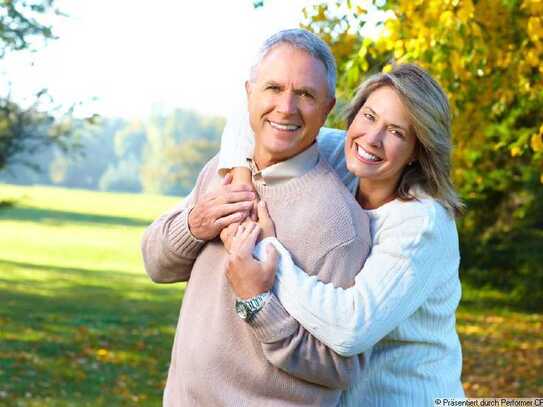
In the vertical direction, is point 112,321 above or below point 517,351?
below

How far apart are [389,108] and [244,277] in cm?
60

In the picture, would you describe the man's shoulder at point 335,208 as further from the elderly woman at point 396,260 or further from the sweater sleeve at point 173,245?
the sweater sleeve at point 173,245

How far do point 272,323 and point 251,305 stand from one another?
7 cm

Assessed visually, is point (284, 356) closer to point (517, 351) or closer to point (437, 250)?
point (437, 250)

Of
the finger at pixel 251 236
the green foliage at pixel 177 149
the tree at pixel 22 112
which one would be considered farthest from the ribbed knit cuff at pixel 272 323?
the green foliage at pixel 177 149

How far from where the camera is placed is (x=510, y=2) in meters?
5.28

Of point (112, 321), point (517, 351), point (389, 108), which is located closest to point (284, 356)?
point (389, 108)

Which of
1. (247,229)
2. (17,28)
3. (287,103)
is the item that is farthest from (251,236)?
(17,28)

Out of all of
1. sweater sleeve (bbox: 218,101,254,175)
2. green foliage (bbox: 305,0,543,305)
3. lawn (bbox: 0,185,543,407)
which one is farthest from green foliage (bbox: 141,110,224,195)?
Result: sweater sleeve (bbox: 218,101,254,175)

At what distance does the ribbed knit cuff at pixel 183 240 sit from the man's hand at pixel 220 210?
0.02 metres

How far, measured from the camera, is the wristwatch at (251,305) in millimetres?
2301

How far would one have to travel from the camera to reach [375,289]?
2287 mm

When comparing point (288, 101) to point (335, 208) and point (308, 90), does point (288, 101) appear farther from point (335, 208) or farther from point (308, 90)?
point (335, 208)

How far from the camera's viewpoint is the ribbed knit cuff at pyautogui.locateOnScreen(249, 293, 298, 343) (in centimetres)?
228
